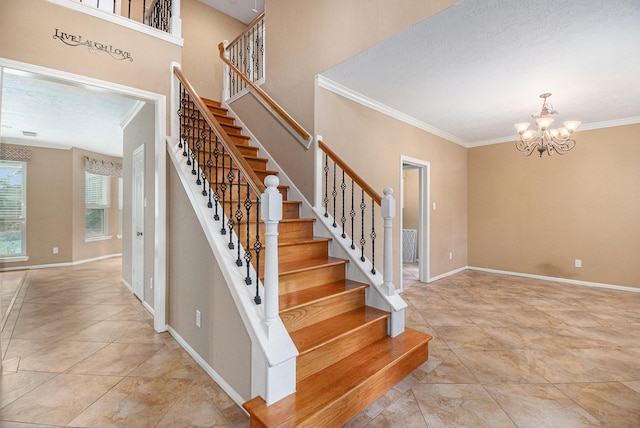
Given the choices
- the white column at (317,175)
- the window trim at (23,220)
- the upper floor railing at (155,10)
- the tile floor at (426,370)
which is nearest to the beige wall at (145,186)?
the tile floor at (426,370)

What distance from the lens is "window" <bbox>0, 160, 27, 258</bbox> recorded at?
19.1 feet

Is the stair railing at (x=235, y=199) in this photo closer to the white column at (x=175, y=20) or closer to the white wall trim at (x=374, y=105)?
the white column at (x=175, y=20)

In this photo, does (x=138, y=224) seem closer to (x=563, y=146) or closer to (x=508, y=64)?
(x=508, y=64)

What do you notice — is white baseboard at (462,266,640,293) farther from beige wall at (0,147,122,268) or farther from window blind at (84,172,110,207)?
window blind at (84,172,110,207)

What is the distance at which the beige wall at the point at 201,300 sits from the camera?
1.93 metres

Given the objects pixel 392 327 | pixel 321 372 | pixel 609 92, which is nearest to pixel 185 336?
pixel 321 372

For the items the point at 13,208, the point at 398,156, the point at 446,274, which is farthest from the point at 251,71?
the point at 13,208

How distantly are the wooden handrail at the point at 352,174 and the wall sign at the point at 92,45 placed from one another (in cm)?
206

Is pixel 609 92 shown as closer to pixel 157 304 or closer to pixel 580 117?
pixel 580 117

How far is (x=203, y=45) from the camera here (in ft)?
18.2

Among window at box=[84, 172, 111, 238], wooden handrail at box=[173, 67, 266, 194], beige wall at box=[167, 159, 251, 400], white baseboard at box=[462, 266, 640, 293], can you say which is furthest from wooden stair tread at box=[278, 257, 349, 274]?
window at box=[84, 172, 111, 238]

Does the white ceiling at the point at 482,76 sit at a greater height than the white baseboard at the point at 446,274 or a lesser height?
greater

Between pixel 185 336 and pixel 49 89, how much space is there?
3523mm

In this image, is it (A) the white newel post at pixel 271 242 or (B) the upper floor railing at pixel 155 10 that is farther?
(B) the upper floor railing at pixel 155 10
